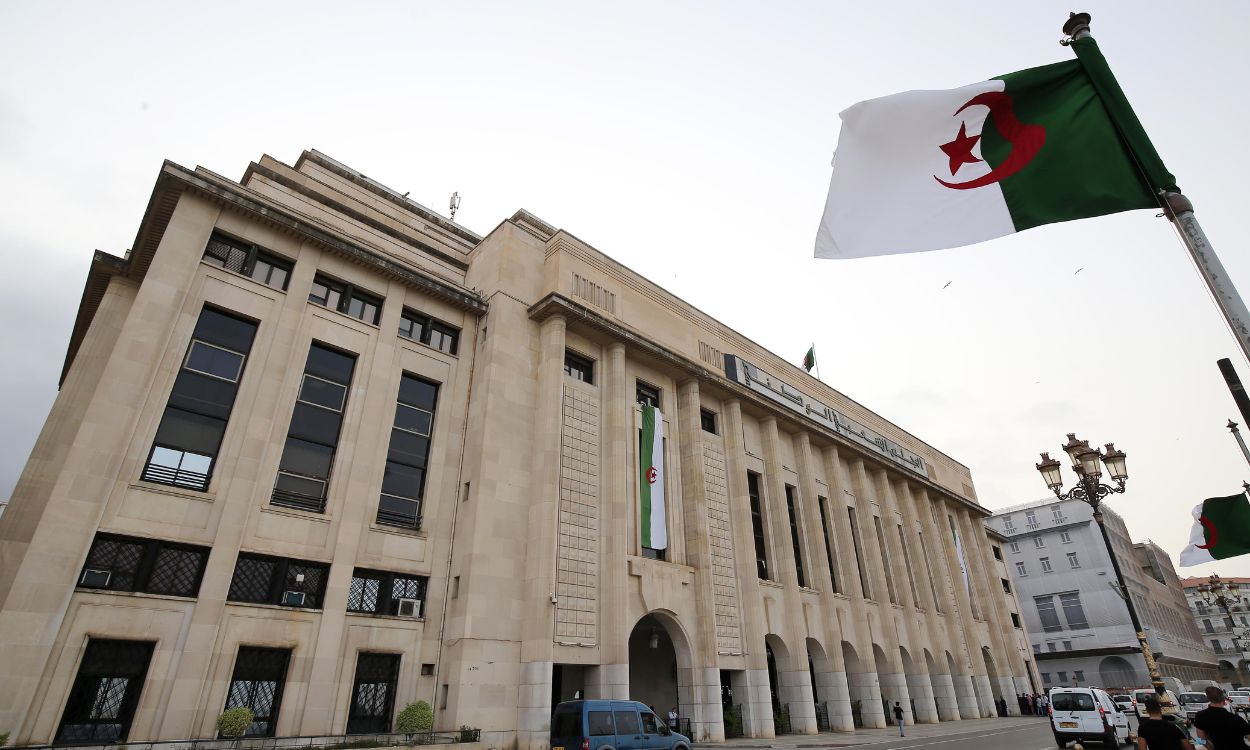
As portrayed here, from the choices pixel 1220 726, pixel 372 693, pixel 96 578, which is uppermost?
pixel 96 578

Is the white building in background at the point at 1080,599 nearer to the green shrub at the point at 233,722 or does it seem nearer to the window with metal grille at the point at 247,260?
the green shrub at the point at 233,722

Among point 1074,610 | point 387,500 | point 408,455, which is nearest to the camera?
point 387,500

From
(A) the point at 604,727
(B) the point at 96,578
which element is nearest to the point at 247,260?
(B) the point at 96,578

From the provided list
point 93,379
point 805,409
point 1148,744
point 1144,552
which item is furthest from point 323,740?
point 1144,552

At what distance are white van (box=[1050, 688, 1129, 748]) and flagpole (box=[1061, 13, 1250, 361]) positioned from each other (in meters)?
21.8

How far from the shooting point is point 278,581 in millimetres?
19266

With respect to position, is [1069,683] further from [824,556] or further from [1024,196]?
[1024,196]

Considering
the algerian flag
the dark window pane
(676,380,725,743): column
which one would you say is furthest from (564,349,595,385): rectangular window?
the dark window pane

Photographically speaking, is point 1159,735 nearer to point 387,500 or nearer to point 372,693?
point 372,693

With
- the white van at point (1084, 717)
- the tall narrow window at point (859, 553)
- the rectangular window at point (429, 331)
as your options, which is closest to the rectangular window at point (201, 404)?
the rectangular window at point (429, 331)

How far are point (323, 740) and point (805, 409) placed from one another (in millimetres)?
31710

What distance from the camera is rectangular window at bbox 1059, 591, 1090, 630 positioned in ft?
237

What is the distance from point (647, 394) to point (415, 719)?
18.0 meters

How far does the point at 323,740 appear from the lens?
18250 mm
